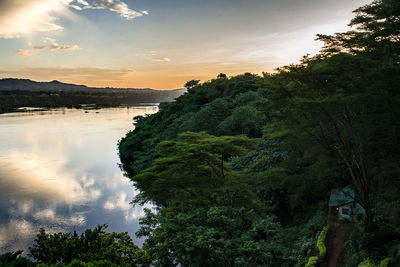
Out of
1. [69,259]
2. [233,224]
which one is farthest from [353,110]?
[69,259]

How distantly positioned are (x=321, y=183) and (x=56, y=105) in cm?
20231

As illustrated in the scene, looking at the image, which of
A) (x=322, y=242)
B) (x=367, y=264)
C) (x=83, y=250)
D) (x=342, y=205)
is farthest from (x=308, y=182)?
(x=83, y=250)

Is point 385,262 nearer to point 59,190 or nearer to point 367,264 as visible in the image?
point 367,264

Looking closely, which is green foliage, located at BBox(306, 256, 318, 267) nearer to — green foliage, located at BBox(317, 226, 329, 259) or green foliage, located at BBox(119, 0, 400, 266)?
green foliage, located at BBox(119, 0, 400, 266)

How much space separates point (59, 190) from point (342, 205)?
94.6 feet

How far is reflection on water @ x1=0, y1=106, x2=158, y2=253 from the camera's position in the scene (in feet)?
82.4

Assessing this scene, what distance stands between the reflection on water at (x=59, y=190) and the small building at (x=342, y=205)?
14315 mm

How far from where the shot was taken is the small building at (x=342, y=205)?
51.1 ft

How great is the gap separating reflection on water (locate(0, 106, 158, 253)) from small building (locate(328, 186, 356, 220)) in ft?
47.0

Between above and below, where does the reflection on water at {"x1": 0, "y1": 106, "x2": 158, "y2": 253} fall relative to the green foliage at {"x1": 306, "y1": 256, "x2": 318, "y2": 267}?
below

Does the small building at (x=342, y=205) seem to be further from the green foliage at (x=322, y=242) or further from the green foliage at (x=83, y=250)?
the green foliage at (x=83, y=250)

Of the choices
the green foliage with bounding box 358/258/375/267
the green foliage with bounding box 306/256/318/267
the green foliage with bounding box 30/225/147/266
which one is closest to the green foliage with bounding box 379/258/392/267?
the green foliage with bounding box 358/258/375/267

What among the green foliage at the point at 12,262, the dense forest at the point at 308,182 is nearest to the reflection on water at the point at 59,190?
the dense forest at the point at 308,182

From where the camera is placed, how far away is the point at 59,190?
33438 millimetres
